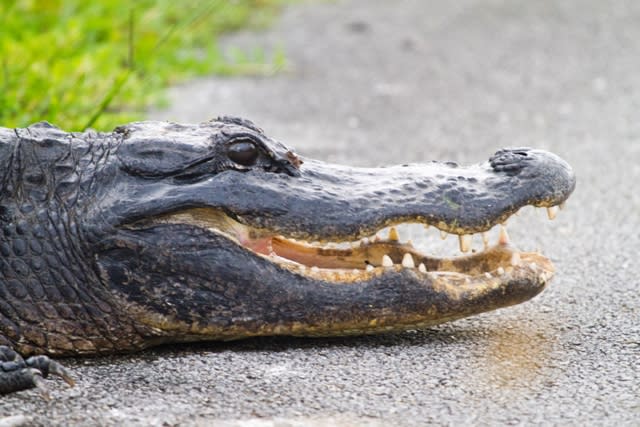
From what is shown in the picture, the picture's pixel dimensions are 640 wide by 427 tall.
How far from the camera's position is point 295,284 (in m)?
3.69

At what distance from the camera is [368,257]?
13.2 feet

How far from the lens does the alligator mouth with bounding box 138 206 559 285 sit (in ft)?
12.2

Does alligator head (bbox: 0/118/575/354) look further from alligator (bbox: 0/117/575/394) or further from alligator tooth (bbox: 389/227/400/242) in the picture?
alligator tooth (bbox: 389/227/400/242)

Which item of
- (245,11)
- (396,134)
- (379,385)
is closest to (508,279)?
(379,385)

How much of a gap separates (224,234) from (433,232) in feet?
6.21

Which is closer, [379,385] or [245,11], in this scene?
[379,385]

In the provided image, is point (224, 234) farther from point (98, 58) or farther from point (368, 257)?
point (98, 58)

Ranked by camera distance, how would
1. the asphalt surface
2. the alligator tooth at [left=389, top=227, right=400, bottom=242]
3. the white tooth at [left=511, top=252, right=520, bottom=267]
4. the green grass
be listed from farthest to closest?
the green grass → the alligator tooth at [left=389, top=227, right=400, bottom=242] → the white tooth at [left=511, top=252, right=520, bottom=267] → the asphalt surface

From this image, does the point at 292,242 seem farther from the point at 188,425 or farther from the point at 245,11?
the point at 245,11

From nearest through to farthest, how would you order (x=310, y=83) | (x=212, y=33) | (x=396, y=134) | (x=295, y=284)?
(x=295, y=284) < (x=396, y=134) < (x=310, y=83) < (x=212, y=33)

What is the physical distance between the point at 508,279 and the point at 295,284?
2.42 ft

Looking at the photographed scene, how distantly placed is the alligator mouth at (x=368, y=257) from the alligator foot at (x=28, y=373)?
567mm

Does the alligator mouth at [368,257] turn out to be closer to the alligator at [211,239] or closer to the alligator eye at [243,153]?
the alligator at [211,239]

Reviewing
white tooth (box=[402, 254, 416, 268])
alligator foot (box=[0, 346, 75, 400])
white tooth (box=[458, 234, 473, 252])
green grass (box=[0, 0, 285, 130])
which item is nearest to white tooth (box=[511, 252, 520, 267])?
white tooth (box=[458, 234, 473, 252])
